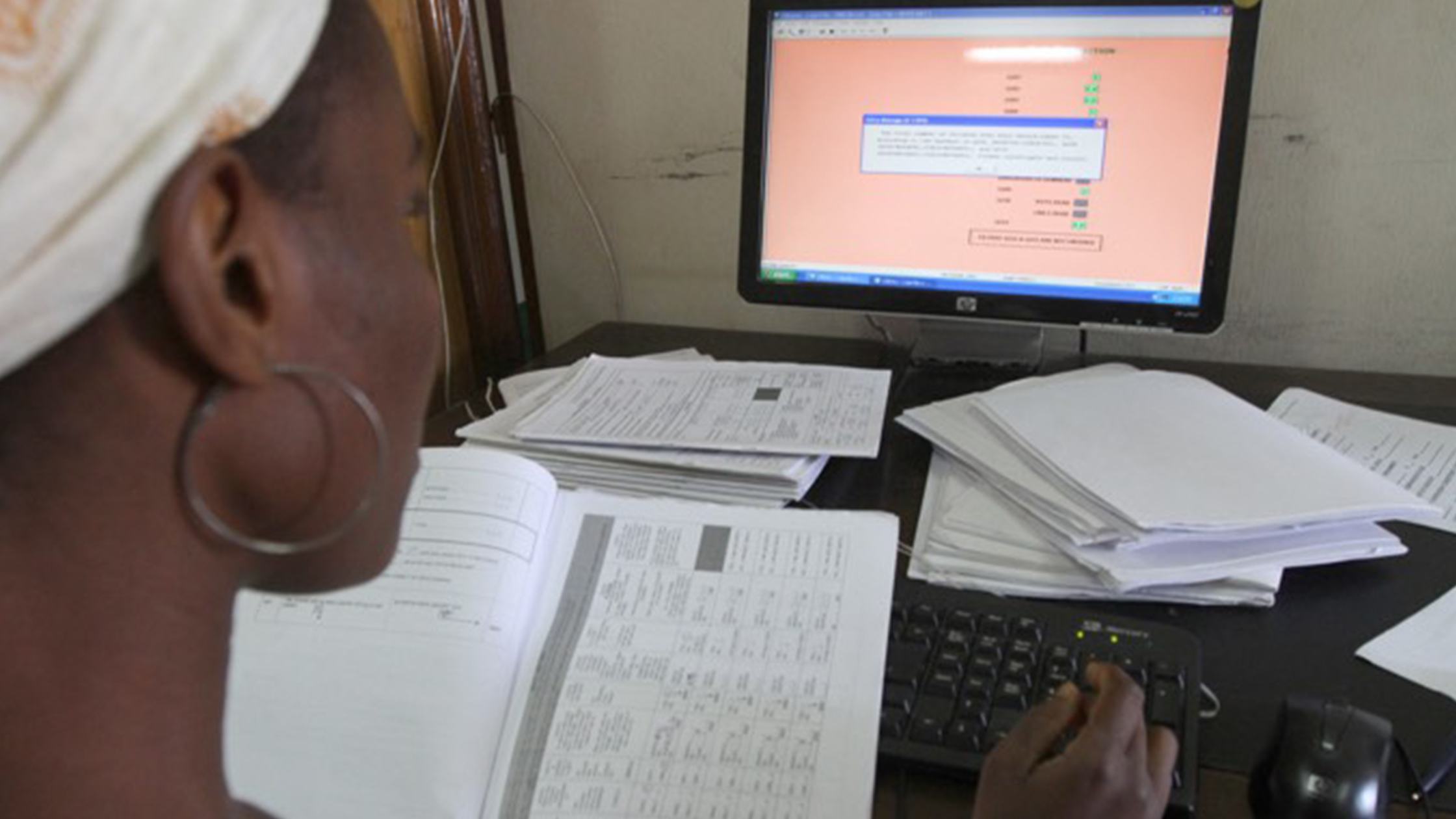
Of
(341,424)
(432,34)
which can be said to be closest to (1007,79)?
(432,34)

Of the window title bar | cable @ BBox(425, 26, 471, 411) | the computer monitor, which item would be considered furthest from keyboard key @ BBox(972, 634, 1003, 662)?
cable @ BBox(425, 26, 471, 411)

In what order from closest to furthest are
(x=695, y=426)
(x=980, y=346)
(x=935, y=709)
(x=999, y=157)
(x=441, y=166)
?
(x=935, y=709) < (x=695, y=426) < (x=999, y=157) < (x=980, y=346) < (x=441, y=166)

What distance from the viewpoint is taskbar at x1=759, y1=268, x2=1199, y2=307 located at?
1.06 metres

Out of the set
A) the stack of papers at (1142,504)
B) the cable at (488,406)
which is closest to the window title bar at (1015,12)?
the stack of papers at (1142,504)

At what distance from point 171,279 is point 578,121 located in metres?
1.04

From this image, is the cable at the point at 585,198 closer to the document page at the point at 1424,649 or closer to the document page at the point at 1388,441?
the document page at the point at 1388,441

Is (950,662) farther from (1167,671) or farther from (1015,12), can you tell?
(1015,12)

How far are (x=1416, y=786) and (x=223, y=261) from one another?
63 cm

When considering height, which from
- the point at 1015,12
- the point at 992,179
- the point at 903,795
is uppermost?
the point at 1015,12

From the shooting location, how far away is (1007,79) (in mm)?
1060

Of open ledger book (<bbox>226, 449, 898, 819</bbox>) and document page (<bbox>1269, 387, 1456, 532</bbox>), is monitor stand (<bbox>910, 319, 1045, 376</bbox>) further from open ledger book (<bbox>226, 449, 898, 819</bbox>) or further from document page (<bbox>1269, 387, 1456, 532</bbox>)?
open ledger book (<bbox>226, 449, 898, 819</bbox>)

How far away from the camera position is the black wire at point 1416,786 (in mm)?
586

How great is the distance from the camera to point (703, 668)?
2.31 ft

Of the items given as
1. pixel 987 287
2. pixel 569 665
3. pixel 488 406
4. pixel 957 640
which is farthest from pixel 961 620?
pixel 488 406
